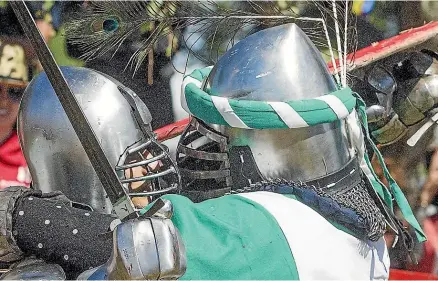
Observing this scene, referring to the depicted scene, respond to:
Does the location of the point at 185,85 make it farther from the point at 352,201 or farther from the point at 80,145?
the point at 352,201

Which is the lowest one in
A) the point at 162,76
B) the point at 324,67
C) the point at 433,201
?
the point at 433,201

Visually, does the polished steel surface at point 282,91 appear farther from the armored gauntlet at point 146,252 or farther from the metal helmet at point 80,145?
the armored gauntlet at point 146,252

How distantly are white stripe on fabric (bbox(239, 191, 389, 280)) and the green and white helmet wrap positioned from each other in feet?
0.34

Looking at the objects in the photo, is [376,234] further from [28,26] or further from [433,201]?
[433,201]

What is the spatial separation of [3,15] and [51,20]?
0.22m

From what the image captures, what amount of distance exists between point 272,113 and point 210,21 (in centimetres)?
44

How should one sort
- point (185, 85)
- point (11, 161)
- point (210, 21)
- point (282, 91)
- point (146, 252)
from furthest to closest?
point (11, 161) → point (210, 21) → point (185, 85) → point (282, 91) → point (146, 252)

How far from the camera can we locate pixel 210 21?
4.93 ft

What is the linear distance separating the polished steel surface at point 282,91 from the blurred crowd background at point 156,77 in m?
1.66

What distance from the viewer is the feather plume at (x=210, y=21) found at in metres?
1.49

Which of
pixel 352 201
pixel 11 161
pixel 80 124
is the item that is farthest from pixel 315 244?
pixel 11 161

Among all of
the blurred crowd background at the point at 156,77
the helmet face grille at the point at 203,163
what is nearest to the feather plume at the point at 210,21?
the helmet face grille at the point at 203,163

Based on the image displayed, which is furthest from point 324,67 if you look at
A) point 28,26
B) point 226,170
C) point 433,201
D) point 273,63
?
point 433,201

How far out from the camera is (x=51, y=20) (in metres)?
3.18
